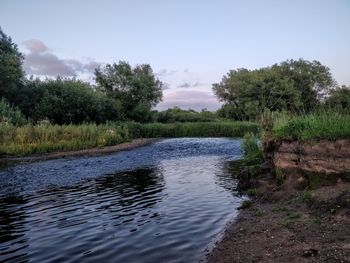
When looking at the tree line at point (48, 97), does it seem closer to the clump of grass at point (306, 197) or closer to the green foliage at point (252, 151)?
the green foliage at point (252, 151)

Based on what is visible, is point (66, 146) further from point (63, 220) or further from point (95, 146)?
point (63, 220)

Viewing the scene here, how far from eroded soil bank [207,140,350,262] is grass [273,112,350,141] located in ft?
0.89

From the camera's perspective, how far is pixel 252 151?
63.6 ft

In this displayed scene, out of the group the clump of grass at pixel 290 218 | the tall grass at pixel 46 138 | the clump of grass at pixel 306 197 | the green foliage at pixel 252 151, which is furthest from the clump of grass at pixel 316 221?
the tall grass at pixel 46 138

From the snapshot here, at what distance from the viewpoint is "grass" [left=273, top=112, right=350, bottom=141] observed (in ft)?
35.8

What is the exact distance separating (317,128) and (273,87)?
75211 millimetres

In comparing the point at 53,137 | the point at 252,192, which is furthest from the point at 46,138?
the point at 252,192

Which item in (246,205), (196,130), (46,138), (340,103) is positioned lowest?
(246,205)

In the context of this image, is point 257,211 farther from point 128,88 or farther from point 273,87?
point 273,87

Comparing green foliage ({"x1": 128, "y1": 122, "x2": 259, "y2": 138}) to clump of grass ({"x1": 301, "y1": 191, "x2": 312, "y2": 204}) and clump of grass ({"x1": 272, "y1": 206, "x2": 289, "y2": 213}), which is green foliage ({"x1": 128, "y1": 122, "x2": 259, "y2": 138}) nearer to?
clump of grass ({"x1": 301, "y1": 191, "x2": 312, "y2": 204})

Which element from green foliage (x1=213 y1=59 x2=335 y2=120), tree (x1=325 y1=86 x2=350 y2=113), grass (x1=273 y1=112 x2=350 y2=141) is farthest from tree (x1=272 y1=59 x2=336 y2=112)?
grass (x1=273 y1=112 x2=350 y2=141)

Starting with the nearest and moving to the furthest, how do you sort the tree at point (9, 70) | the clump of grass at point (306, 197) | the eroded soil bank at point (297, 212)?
the eroded soil bank at point (297, 212) < the clump of grass at point (306, 197) < the tree at point (9, 70)

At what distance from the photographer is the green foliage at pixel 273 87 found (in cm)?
8406

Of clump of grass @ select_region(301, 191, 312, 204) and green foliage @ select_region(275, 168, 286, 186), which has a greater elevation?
green foliage @ select_region(275, 168, 286, 186)
